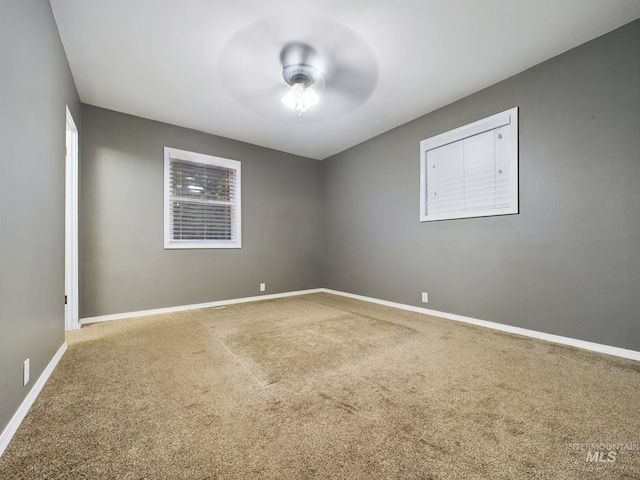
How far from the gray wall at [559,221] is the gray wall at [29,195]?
149 inches

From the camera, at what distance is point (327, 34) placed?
7.37ft

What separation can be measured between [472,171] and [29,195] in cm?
396

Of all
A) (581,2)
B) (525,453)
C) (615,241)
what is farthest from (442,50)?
(525,453)

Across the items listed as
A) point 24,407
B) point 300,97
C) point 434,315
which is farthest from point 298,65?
point 434,315

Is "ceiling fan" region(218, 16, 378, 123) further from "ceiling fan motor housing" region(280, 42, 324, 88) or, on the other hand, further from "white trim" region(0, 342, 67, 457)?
"white trim" region(0, 342, 67, 457)

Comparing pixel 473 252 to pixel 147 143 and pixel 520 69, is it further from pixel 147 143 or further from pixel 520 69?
pixel 147 143

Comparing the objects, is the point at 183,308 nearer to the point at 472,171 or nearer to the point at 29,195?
the point at 29,195

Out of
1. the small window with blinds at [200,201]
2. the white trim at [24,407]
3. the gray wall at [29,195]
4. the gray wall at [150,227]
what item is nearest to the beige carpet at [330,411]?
the white trim at [24,407]

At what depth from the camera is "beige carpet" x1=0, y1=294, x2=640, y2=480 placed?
1.08 m

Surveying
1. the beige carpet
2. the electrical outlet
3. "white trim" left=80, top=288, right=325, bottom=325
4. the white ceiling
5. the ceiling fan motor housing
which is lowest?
"white trim" left=80, top=288, right=325, bottom=325

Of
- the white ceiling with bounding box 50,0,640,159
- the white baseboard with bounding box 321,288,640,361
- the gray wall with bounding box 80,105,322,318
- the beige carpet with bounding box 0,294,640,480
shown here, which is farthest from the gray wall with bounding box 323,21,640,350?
the gray wall with bounding box 80,105,322,318

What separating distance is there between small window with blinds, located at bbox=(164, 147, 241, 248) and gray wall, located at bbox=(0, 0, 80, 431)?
1.55m

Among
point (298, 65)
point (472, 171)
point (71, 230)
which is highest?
point (298, 65)

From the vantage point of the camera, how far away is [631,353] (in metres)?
2.12
